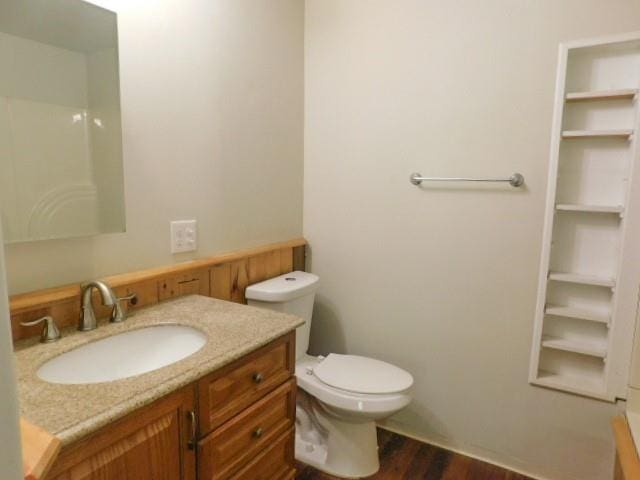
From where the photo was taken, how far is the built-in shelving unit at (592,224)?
150 cm

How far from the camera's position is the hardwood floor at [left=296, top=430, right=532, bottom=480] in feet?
5.89

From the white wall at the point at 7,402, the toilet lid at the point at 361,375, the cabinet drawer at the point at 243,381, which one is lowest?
the toilet lid at the point at 361,375

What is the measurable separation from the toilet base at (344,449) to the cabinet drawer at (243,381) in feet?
1.99

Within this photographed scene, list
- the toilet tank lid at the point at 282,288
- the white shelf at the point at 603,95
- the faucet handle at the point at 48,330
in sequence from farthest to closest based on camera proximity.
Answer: the toilet tank lid at the point at 282,288
the white shelf at the point at 603,95
the faucet handle at the point at 48,330

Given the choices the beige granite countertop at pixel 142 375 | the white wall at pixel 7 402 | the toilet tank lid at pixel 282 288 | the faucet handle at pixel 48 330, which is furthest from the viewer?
the toilet tank lid at pixel 282 288

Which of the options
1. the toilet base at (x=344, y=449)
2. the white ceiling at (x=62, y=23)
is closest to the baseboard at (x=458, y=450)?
the toilet base at (x=344, y=449)

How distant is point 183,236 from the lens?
1.54m

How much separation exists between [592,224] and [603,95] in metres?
0.48

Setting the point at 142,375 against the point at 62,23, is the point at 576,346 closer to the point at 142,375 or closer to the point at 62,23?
the point at 142,375

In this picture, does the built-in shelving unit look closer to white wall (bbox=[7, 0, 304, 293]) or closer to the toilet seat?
the toilet seat

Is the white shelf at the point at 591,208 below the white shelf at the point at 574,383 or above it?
above

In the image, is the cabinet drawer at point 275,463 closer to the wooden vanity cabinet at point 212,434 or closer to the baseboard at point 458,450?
the wooden vanity cabinet at point 212,434

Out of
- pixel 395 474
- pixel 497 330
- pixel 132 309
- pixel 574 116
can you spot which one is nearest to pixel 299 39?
pixel 574 116

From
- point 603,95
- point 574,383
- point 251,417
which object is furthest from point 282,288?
point 603,95
